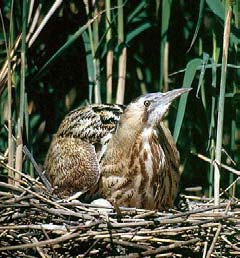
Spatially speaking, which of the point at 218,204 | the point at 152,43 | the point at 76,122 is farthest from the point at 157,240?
the point at 152,43

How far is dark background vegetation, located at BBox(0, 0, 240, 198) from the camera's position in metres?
4.84

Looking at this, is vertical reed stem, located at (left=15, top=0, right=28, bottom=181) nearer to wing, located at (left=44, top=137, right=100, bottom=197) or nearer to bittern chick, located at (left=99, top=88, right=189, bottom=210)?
wing, located at (left=44, top=137, right=100, bottom=197)

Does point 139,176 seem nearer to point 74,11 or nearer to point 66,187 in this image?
point 66,187

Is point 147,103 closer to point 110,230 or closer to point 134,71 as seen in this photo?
point 110,230

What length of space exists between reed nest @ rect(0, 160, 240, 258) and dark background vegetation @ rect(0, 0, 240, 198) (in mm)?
706

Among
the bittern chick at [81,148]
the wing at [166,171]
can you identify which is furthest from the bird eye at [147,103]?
the bittern chick at [81,148]

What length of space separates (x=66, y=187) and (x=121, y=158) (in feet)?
1.05

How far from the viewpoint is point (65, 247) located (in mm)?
3979

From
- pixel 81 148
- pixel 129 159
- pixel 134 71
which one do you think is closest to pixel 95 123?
pixel 81 148

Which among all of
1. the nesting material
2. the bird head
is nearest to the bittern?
the bird head

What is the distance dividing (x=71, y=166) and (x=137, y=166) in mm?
348

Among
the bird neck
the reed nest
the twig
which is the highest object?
the bird neck

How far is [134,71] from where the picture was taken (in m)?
5.27

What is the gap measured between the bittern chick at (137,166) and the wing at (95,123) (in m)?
0.12
